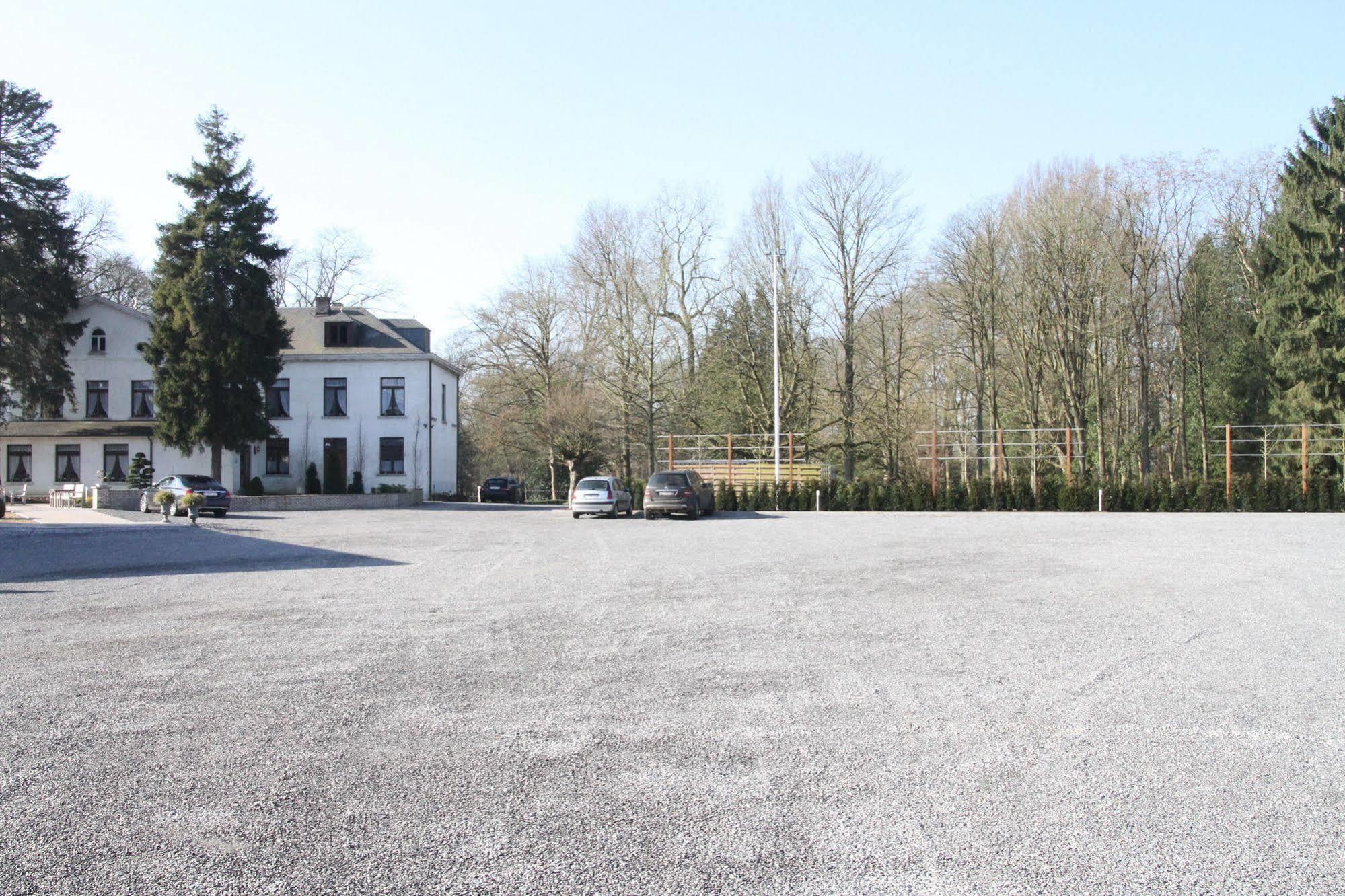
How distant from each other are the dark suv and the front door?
20.0 m

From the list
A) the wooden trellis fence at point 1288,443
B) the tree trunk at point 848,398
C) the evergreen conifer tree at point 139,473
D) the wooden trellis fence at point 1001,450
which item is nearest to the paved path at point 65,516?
the evergreen conifer tree at point 139,473

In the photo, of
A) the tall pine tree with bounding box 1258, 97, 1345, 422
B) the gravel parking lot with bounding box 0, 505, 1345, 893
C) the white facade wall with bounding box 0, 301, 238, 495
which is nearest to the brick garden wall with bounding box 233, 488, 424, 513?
the white facade wall with bounding box 0, 301, 238, 495

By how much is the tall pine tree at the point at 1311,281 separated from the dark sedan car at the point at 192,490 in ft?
130

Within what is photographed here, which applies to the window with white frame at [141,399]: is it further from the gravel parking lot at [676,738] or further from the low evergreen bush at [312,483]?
the gravel parking lot at [676,738]

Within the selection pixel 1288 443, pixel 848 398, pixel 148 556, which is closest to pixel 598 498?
pixel 848 398

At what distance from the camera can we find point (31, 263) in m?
39.6

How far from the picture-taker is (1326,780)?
5172 millimetres

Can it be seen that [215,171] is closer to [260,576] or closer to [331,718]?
[260,576]

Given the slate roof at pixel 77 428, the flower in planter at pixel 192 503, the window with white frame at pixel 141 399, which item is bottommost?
the flower in planter at pixel 192 503

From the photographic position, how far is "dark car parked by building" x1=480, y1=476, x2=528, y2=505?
2112 inches

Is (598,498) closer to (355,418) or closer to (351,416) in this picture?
(355,418)

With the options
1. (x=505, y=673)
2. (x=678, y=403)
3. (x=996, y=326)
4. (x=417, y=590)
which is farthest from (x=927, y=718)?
(x=678, y=403)

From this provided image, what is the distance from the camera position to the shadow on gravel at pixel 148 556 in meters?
16.0

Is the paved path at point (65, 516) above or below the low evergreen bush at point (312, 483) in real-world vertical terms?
below
